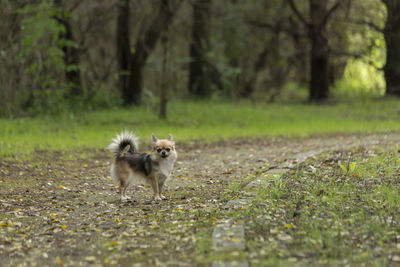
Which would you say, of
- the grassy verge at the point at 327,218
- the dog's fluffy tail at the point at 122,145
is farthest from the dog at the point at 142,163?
the grassy verge at the point at 327,218

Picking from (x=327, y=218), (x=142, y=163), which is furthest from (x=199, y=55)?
(x=327, y=218)

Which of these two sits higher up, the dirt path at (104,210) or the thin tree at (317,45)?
the thin tree at (317,45)

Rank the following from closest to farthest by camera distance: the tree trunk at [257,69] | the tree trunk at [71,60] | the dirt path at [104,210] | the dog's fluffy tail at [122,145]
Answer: the dirt path at [104,210], the dog's fluffy tail at [122,145], the tree trunk at [71,60], the tree trunk at [257,69]

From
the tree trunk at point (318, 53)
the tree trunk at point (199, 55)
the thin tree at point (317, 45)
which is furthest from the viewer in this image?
the tree trunk at point (199, 55)

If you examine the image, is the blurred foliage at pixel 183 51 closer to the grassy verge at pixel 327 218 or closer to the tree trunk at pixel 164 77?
the tree trunk at pixel 164 77

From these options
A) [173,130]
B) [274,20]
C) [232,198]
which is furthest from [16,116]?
[274,20]

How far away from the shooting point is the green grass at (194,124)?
14633 millimetres

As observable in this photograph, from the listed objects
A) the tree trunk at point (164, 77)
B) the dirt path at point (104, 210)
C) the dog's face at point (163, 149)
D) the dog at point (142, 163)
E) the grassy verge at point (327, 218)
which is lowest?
the dirt path at point (104, 210)

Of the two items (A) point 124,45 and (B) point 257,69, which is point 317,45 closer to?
(B) point 257,69

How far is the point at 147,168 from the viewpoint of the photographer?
340 inches

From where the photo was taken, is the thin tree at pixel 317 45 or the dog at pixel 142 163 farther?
the thin tree at pixel 317 45

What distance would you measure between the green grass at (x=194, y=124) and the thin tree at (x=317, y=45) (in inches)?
112

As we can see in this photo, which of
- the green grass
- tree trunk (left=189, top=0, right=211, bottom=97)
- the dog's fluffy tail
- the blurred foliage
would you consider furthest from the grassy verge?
tree trunk (left=189, top=0, right=211, bottom=97)

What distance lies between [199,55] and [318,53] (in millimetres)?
5711
